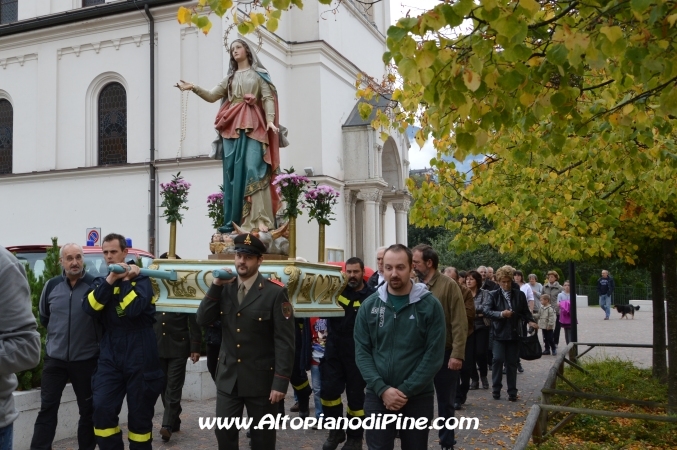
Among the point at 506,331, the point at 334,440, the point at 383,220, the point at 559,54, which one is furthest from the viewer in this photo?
the point at 383,220

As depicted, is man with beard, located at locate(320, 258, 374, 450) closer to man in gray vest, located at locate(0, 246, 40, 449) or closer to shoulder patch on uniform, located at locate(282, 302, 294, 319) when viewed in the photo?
shoulder patch on uniform, located at locate(282, 302, 294, 319)

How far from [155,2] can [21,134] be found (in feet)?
24.9

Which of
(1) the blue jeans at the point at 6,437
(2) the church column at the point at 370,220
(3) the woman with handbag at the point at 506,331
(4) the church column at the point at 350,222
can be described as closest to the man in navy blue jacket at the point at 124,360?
(1) the blue jeans at the point at 6,437

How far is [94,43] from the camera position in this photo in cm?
2634

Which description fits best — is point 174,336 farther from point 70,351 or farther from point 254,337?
point 254,337

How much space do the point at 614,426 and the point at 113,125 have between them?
70.4 ft

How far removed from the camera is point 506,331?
12047 millimetres

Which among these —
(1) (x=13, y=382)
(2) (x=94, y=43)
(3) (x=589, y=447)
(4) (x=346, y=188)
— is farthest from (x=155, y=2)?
(1) (x=13, y=382)

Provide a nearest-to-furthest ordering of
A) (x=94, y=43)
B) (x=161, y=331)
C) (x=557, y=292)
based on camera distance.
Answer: (x=161, y=331) → (x=557, y=292) → (x=94, y=43)

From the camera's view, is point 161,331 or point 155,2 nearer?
point 161,331

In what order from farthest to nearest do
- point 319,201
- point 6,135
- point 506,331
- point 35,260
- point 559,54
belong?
point 6,135, point 35,260, point 506,331, point 319,201, point 559,54

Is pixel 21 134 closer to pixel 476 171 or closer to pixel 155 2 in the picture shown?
pixel 155 2

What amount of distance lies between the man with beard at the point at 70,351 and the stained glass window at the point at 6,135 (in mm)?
23679

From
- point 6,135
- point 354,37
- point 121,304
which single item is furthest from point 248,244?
point 354,37
